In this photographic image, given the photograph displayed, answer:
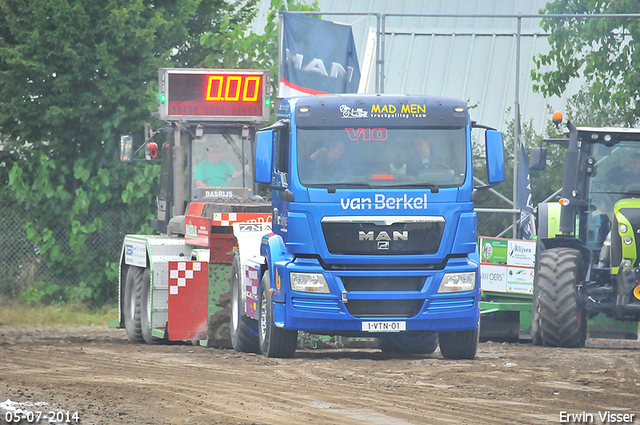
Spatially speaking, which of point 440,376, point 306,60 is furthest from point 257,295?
point 306,60

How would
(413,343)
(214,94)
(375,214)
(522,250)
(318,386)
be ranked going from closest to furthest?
(318,386)
(375,214)
(413,343)
(522,250)
(214,94)

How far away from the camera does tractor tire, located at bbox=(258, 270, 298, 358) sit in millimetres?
10852

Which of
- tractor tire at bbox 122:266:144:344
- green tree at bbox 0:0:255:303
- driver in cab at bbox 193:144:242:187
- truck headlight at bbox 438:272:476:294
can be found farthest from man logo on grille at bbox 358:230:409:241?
green tree at bbox 0:0:255:303

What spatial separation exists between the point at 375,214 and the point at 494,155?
137 centimetres

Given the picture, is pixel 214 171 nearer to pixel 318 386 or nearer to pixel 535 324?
pixel 535 324

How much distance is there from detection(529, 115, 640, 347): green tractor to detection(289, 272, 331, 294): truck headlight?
10.2ft

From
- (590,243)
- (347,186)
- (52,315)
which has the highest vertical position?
(347,186)

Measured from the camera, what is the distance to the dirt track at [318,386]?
7.14 m

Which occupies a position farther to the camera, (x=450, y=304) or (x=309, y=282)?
(x=450, y=304)

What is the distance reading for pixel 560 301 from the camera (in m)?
12.0

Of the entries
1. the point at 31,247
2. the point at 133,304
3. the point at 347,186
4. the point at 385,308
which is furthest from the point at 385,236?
the point at 31,247

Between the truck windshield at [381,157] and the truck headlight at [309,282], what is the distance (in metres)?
0.91

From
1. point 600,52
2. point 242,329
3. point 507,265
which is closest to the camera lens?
point 242,329

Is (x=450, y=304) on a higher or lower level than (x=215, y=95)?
lower
